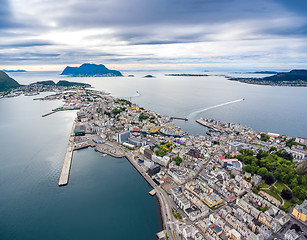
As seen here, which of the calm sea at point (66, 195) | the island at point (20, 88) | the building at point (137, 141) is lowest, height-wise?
the calm sea at point (66, 195)

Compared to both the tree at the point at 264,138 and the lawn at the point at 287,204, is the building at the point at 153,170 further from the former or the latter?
the tree at the point at 264,138

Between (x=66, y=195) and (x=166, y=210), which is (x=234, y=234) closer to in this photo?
(x=166, y=210)

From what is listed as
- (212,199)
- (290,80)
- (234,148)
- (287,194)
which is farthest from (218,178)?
(290,80)

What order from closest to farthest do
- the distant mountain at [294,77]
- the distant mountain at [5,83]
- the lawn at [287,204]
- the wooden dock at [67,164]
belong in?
the lawn at [287,204], the wooden dock at [67,164], the distant mountain at [5,83], the distant mountain at [294,77]

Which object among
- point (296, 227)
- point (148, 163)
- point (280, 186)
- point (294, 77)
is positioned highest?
point (294, 77)

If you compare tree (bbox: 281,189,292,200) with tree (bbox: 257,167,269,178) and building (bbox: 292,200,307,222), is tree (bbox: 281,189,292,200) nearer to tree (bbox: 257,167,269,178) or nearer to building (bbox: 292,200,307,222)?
building (bbox: 292,200,307,222)

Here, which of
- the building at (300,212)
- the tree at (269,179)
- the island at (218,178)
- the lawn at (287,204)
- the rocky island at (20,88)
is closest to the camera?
the island at (218,178)

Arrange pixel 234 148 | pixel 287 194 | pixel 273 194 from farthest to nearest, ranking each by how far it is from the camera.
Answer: pixel 234 148
pixel 273 194
pixel 287 194

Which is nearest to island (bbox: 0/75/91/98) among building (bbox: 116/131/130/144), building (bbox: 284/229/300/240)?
building (bbox: 116/131/130/144)

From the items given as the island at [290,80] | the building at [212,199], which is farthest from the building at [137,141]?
the island at [290,80]

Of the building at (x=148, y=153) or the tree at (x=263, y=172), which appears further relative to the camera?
the building at (x=148, y=153)

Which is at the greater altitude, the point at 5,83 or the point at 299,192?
the point at 5,83
